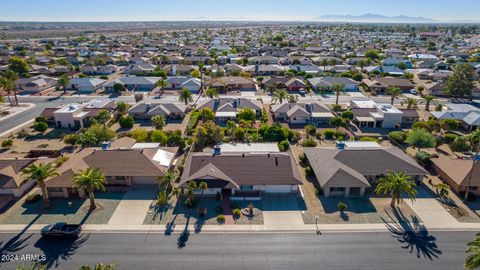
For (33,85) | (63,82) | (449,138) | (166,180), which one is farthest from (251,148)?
(33,85)

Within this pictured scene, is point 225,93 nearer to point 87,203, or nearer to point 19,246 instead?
point 87,203

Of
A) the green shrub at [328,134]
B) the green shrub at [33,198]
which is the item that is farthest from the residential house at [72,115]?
the green shrub at [328,134]

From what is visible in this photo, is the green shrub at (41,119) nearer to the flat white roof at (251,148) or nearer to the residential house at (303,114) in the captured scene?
the flat white roof at (251,148)

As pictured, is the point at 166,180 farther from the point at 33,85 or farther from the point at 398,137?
the point at 33,85

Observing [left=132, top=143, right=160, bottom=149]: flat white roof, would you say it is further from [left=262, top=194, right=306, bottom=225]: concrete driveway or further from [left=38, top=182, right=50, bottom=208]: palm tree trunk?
[left=262, top=194, right=306, bottom=225]: concrete driveway

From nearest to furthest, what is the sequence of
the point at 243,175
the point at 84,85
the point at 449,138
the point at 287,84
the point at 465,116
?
the point at 243,175 → the point at 449,138 → the point at 465,116 → the point at 287,84 → the point at 84,85
